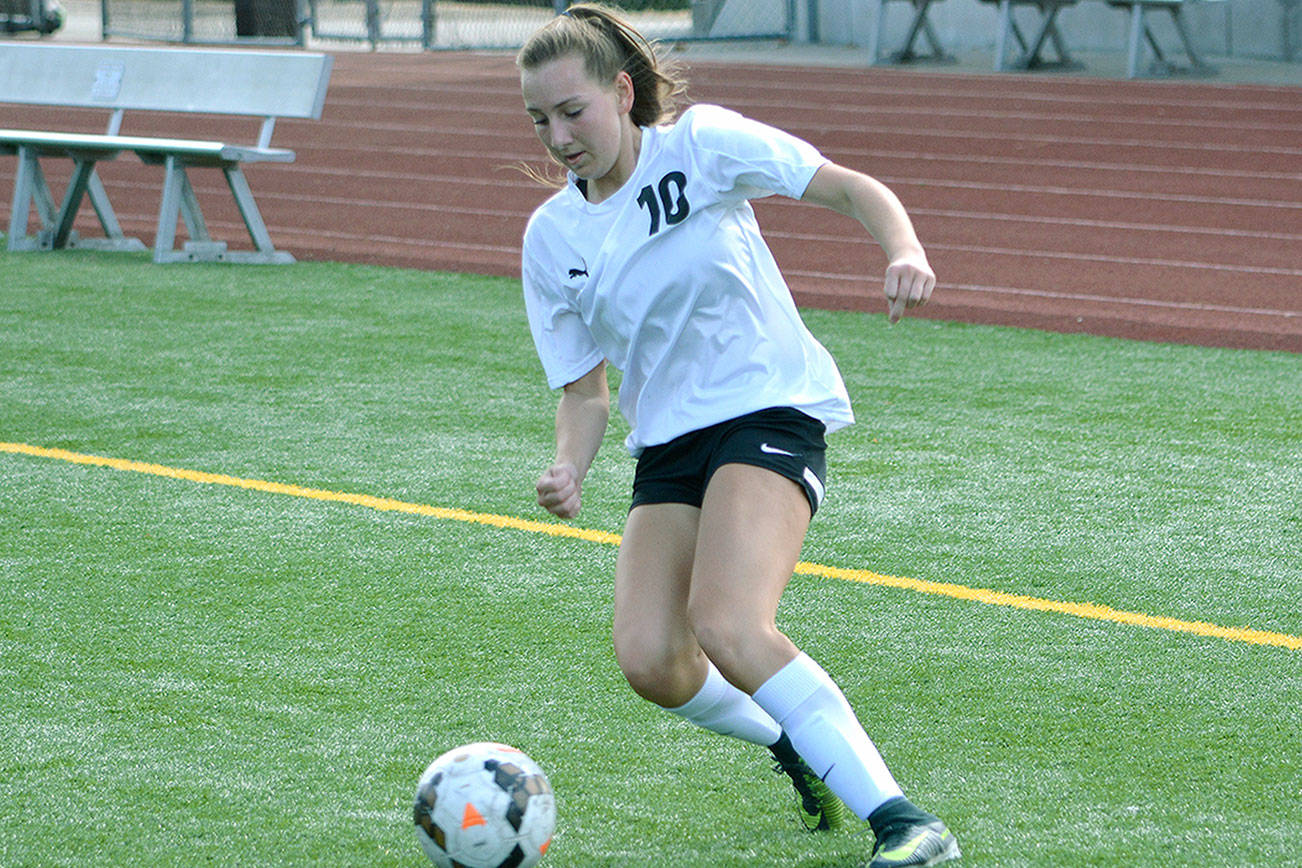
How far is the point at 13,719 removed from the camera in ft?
12.5

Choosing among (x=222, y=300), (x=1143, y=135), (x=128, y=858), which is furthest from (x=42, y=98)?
(x=128, y=858)

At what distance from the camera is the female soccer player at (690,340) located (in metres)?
3.03

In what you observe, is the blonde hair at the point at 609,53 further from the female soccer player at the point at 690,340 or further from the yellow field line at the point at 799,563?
the yellow field line at the point at 799,563

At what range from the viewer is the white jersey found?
3.13 m

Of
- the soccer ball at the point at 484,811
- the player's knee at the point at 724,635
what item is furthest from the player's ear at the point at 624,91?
the soccer ball at the point at 484,811

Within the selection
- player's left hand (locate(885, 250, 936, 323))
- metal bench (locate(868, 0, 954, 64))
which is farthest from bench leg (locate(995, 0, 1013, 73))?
player's left hand (locate(885, 250, 936, 323))

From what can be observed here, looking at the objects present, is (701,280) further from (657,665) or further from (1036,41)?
(1036,41)

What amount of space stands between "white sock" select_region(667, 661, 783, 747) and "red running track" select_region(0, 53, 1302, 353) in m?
6.07

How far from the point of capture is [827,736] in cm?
287

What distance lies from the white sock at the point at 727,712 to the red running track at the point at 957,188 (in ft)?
19.9

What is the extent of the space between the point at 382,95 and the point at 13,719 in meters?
Result: 14.9

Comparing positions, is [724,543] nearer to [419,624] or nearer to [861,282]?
[419,624]

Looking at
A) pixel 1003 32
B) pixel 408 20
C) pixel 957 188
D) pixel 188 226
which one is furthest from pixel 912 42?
pixel 408 20

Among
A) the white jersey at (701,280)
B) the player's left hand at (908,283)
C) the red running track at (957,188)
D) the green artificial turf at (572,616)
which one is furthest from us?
the red running track at (957,188)
